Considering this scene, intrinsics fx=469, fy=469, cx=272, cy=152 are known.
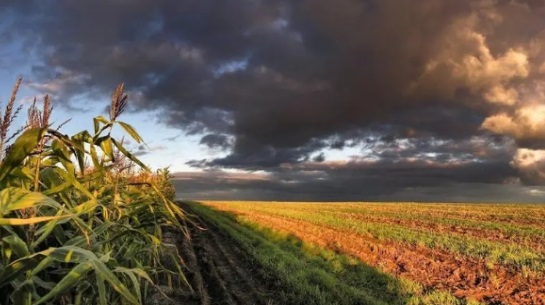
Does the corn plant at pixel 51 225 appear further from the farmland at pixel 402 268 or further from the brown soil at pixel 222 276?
the farmland at pixel 402 268

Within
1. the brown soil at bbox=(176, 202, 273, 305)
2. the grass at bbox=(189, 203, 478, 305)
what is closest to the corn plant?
the brown soil at bbox=(176, 202, 273, 305)

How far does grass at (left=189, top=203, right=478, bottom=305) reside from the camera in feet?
31.1

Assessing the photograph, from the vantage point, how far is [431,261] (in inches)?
567

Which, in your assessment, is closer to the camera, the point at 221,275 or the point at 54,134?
the point at 54,134

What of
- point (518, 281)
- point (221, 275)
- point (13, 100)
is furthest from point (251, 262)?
point (13, 100)

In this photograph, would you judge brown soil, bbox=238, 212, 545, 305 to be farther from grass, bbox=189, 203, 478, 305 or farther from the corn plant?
the corn plant

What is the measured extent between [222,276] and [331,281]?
267 cm

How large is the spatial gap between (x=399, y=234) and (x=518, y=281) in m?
9.74

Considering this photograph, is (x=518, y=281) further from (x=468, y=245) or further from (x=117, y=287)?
(x=117, y=287)

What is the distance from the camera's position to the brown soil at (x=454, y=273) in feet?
35.0

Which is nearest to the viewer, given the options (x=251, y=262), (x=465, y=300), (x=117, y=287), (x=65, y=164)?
(x=117, y=287)

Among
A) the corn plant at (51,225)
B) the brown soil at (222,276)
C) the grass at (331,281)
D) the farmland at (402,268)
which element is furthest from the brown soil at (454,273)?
the corn plant at (51,225)

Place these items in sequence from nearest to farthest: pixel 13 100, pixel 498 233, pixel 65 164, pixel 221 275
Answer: pixel 13 100, pixel 65 164, pixel 221 275, pixel 498 233

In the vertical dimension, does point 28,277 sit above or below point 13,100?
below
